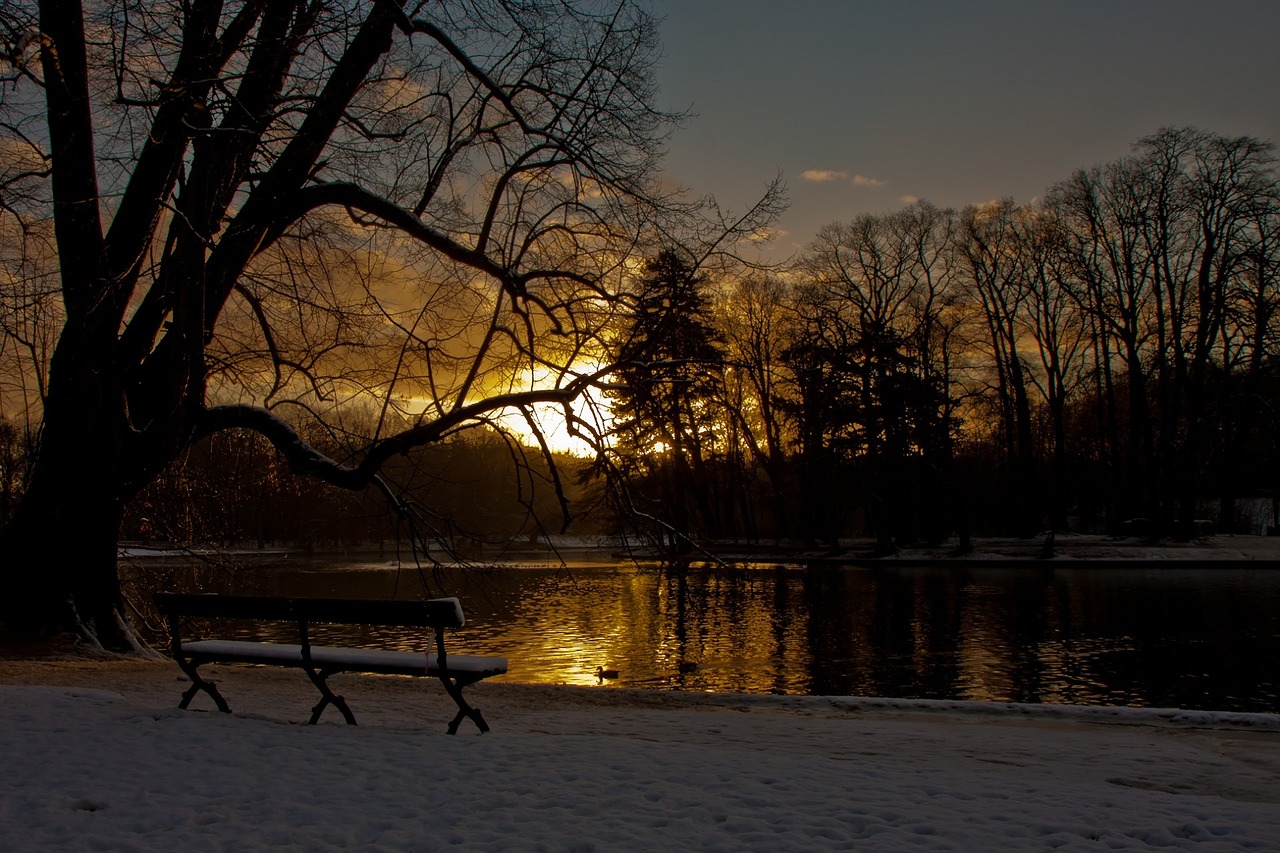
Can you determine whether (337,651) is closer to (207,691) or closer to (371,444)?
(207,691)

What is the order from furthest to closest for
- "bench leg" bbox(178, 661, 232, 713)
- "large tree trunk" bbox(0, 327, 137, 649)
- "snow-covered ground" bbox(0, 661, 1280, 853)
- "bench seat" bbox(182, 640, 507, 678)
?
"large tree trunk" bbox(0, 327, 137, 649) → "bench leg" bbox(178, 661, 232, 713) → "bench seat" bbox(182, 640, 507, 678) → "snow-covered ground" bbox(0, 661, 1280, 853)

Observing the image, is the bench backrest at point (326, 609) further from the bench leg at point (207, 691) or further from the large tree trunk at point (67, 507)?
the large tree trunk at point (67, 507)

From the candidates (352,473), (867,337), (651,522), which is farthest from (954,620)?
(867,337)

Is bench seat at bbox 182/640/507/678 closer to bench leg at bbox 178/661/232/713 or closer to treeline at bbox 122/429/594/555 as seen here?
bench leg at bbox 178/661/232/713

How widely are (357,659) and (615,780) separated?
249cm

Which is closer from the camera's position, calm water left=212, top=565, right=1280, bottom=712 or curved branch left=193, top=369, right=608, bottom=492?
curved branch left=193, top=369, right=608, bottom=492

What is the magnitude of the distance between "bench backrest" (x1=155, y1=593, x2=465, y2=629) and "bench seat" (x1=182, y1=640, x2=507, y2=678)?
27 cm

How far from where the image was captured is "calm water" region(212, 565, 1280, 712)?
11.4 meters

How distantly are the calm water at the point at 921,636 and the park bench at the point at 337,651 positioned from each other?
106 inches

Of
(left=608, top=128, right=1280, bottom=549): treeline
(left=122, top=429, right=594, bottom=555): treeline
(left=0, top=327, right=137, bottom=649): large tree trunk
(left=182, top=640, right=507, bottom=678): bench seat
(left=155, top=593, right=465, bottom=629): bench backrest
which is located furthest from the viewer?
(left=608, top=128, right=1280, bottom=549): treeline

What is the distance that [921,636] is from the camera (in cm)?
1599

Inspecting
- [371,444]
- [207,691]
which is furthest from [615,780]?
[371,444]

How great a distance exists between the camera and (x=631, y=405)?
950cm

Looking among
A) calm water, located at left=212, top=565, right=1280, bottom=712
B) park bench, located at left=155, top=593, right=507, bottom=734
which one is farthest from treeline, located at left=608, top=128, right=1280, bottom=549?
park bench, located at left=155, top=593, right=507, bottom=734
